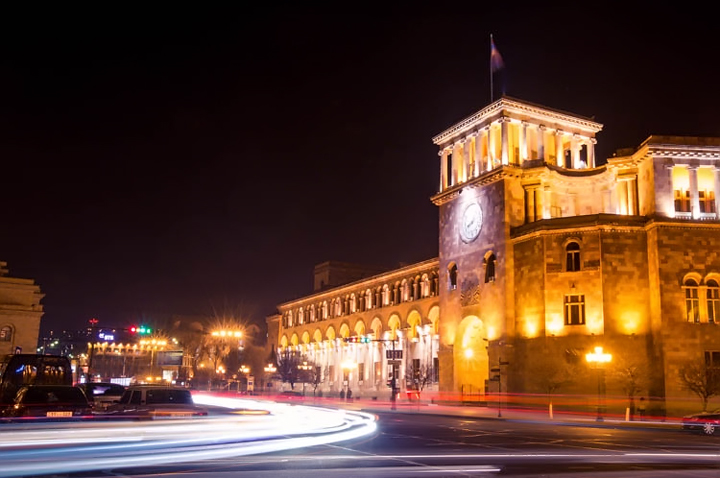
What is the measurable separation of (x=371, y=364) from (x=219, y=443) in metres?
66.1

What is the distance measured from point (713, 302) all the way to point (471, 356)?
1853cm

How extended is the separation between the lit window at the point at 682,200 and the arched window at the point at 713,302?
4880 mm

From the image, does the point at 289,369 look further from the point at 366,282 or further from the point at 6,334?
the point at 6,334

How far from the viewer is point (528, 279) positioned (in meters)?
48.5

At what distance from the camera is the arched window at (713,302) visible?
43031mm

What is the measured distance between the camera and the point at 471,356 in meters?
55.4

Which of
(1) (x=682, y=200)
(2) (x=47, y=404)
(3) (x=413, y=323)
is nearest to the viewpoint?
(2) (x=47, y=404)

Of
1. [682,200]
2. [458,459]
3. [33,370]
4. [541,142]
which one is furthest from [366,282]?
[458,459]

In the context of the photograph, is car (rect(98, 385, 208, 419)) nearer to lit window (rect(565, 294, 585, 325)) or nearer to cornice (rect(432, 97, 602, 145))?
lit window (rect(565, 294, 585, 325))

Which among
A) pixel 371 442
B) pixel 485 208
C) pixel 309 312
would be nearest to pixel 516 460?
pixel 371 442

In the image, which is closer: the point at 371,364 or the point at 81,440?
the point at 81,440

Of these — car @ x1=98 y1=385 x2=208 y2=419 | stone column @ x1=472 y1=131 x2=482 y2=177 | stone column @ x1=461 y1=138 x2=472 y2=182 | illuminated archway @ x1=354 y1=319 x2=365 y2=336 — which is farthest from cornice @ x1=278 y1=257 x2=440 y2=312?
car @ x1=98 y1=385 x2=208 y2=419

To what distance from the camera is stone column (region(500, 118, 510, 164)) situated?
2082 inches

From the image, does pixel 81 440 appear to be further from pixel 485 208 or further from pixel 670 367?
pixel 485 208
